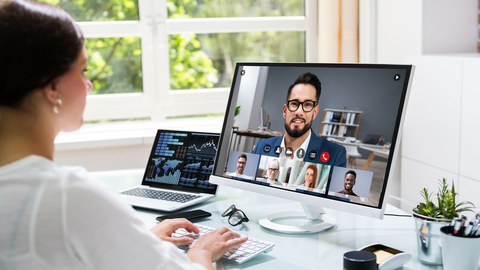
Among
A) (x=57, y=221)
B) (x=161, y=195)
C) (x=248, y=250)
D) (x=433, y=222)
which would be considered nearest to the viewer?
(x=57, y=221)

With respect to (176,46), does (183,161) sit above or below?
below

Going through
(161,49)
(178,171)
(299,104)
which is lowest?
(178,171)

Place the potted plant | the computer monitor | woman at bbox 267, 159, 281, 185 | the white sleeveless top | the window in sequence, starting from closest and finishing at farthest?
the white sleeveless top
the potted plant
the computer monitor
woman at bbox 267, 159, 281, 185
the window

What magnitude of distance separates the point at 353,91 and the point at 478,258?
53 centimetres

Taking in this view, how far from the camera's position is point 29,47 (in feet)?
3.41

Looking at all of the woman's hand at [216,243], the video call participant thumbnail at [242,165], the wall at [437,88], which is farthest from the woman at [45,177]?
the wall at [437,88]

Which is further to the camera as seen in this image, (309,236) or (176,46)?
(176,46)

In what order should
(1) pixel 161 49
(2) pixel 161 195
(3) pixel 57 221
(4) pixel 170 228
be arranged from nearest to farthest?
(3) pixel 57 221 → (4) pixel 170 228 → (2) pixel 161 195 → (1) pixel 161 49

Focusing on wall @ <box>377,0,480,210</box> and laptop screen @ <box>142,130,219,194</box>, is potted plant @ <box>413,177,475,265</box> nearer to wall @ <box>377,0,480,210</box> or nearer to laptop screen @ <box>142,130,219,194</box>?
laptop screen @ <box>142,130,219,194</box>

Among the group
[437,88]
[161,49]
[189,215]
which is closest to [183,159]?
[189,215]

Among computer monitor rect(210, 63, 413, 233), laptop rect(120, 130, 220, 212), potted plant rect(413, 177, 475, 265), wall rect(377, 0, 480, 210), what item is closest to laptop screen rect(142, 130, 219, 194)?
laptop rect(120, 130, 220, 212)

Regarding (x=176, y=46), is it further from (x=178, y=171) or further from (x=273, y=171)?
(x=273, y=171)

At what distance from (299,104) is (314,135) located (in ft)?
0.35

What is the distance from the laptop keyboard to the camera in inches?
80.3
